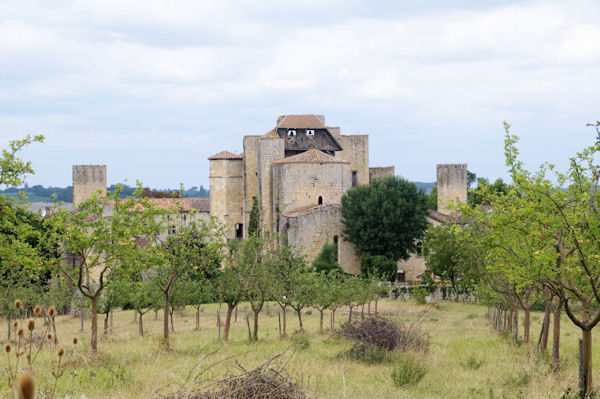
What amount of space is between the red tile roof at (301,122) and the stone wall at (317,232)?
535 inches

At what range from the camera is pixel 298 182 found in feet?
154

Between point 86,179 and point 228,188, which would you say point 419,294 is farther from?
point 86,179

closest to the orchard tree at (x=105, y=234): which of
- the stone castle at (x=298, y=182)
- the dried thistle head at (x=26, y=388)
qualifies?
the dried thistle head at (x=26, y=388)

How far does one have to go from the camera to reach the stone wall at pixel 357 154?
191 feet

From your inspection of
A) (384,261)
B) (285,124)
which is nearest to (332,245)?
(384,261)

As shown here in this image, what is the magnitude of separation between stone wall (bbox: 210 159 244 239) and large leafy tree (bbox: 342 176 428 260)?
13.9m

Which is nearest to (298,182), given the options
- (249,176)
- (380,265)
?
(249,176)

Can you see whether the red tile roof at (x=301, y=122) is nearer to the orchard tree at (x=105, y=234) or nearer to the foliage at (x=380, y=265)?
the foliage at (x=380, y=265)

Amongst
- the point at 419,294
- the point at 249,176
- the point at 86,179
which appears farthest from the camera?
the point at 86,179

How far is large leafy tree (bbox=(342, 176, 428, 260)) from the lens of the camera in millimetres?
42312

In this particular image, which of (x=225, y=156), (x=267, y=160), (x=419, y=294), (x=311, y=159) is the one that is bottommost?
(x=419, y=294)

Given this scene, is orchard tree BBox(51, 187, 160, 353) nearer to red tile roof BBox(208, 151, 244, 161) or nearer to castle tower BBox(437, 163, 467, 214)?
red tile roof BBox(208, 151, 244, 161)

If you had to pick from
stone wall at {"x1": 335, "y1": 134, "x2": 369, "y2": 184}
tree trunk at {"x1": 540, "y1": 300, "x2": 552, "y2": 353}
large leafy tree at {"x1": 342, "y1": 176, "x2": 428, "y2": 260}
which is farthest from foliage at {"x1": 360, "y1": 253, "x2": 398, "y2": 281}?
tree trunk at {"x1": 540, "y1": 300, "x2": 552, "y2": 353}

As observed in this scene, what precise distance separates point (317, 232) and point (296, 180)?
14.5 ft
